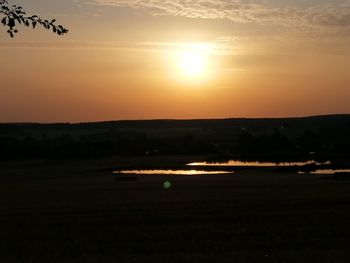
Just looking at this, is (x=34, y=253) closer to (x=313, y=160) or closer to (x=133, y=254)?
(x=133, y=254)

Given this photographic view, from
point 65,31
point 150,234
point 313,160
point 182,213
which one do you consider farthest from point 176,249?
point 313,160

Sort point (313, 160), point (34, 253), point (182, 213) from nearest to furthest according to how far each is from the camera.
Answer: point (34, 253) → point (182, 213) → point (313, 160)

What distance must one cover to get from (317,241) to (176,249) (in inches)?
175

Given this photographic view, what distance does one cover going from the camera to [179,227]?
76.8ft

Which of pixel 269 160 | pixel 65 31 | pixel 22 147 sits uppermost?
pixel 22 147

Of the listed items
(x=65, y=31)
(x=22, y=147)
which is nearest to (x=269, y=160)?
(x=22, y=147)

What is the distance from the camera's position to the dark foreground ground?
58.5 ft

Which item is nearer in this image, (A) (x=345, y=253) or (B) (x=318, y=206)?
(A) (x=345, y=253)

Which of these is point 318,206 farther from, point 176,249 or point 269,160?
point 269,160

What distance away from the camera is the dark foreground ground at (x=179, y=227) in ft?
58.5

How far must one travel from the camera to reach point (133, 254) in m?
18.1

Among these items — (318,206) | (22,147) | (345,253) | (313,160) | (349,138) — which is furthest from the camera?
(349,138)

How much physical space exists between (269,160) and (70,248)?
7866cm

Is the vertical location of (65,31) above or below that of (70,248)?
above
